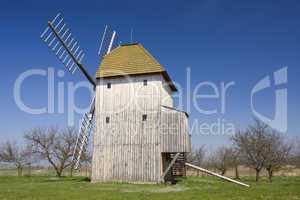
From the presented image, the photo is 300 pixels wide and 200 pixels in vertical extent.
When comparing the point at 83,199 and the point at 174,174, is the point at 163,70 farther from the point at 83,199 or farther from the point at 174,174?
the point at 83,199

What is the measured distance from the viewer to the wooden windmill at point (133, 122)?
1997 centimetres

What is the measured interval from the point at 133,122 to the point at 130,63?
14.9 ft

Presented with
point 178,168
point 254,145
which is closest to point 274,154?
point 254,145

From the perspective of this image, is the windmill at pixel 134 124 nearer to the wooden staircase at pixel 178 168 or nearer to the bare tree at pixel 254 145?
the wooden staircase at pixel 178 168

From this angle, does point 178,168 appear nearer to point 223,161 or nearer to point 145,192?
point 145,192

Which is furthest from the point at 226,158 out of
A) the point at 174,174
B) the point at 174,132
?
the point at 174,132

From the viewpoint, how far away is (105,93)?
863 inches

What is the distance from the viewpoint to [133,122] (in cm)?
2092

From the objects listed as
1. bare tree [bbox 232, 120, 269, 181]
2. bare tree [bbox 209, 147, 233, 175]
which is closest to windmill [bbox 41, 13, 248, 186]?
bare tree [bbox 232, 120, 269, 181]

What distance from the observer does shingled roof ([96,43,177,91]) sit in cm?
2117

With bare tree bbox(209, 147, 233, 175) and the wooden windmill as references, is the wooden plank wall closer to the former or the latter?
the wooden windmill

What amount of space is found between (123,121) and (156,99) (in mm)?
2943

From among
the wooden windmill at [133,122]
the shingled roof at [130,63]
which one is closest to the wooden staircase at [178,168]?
the wooden windmill at [133,122]

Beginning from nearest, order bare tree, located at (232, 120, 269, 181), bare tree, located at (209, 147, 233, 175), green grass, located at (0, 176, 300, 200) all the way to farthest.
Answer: green grass, located at (0, 176, 300, 200)
bare tree, located at (232, 120, 269, 181)
bare tree, located at (209, 147, 233, 175)
